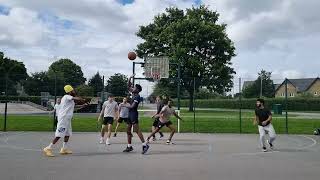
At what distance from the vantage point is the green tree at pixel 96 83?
1057 inches

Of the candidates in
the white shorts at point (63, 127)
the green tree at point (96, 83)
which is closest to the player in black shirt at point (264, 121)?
the white shorts at point (63, 127)

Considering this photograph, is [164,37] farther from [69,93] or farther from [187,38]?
[69,93]

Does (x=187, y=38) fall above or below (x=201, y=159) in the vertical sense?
above

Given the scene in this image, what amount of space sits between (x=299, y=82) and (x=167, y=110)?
113435mm

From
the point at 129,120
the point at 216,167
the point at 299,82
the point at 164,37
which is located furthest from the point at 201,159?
the point at 299,82

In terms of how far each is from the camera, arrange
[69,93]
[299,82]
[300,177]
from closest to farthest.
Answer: [300,177]
[69,93]
[299,82]

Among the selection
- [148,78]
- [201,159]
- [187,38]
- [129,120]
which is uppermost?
[187,38]

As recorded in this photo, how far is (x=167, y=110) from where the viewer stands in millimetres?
17609

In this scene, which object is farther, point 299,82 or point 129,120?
point 299,82

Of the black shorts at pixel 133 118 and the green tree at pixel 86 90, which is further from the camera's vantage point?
the green tree at pixel 86 90

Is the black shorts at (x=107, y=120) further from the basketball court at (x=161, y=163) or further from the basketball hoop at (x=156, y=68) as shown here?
the basketball hoop at (x=156, y=68)

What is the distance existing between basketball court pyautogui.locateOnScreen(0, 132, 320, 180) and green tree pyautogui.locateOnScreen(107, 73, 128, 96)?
10851mm

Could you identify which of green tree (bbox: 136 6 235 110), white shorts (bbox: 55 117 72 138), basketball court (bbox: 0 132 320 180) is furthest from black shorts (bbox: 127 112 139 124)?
green tree (bbox: 136 6 235 110)

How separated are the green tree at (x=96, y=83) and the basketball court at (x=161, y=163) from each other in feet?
36.4
